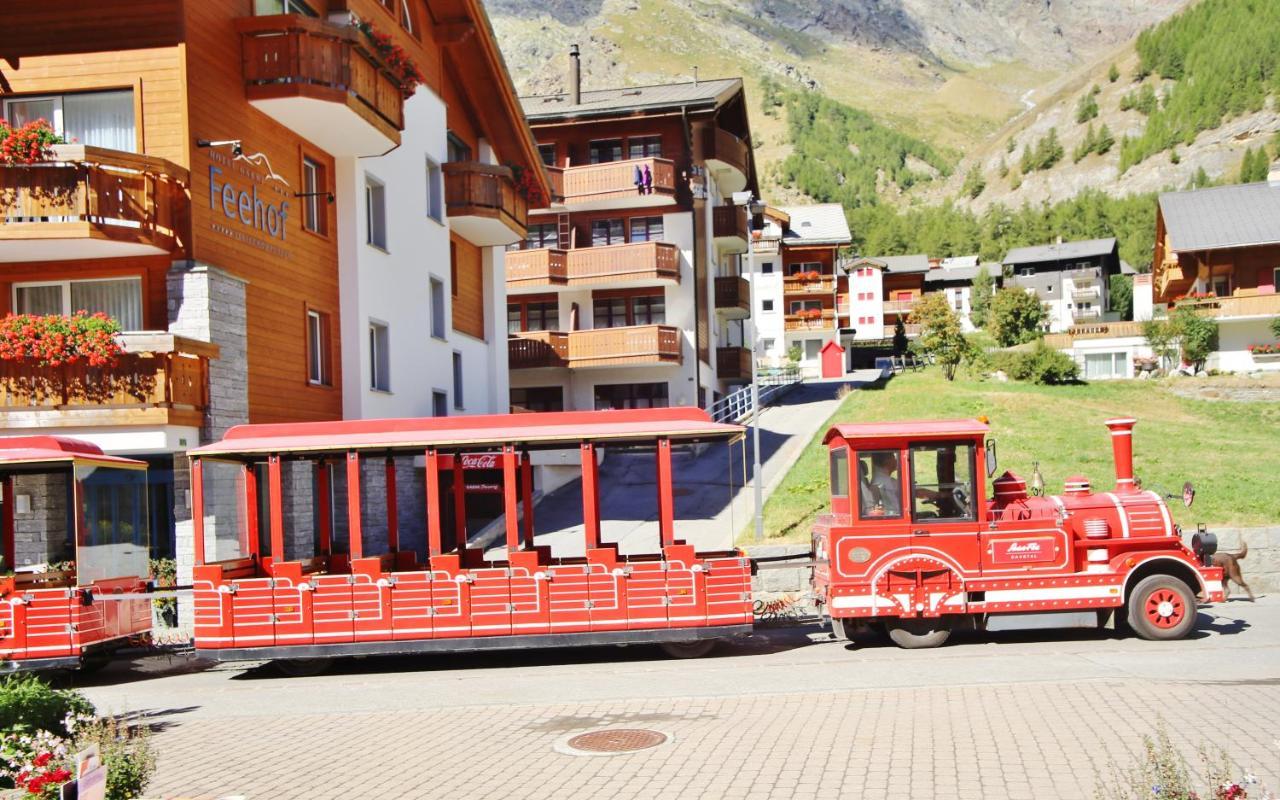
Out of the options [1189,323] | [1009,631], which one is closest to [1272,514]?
[1009,631]

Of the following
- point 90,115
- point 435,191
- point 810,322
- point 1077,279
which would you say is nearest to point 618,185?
point 435,191

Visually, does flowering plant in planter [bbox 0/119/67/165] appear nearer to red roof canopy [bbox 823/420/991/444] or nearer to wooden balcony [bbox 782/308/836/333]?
red roof canopy [bbox 823/420/991/444]

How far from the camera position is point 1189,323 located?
52250 mm

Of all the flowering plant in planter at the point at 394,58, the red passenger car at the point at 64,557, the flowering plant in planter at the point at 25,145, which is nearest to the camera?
the red passenger car at the point at 64,557

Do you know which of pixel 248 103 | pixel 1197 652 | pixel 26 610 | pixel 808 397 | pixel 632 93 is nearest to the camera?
pixel 1197 652

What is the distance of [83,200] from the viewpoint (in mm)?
18453

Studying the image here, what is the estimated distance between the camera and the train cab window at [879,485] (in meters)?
15.9

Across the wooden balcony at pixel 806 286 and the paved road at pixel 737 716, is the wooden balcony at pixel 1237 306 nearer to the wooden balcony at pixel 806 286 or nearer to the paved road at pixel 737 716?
the wooden balcony at pixel 806 286

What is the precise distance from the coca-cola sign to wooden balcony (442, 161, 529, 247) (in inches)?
709

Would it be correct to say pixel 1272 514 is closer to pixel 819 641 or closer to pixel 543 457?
pixel 819 641

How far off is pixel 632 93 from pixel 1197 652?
34260mm

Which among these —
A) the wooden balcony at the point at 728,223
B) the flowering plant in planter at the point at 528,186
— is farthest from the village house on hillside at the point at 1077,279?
the flowering plant in planter at the point at 528,186

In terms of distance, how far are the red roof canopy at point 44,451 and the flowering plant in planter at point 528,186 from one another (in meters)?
16.7

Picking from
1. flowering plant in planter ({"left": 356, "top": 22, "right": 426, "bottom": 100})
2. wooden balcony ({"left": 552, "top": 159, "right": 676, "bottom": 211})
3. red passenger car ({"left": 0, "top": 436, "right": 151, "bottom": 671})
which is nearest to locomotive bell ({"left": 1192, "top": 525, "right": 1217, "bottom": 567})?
red passenger car ({"left": 0, "top": 436, "right": 151, "bottom": 671})
